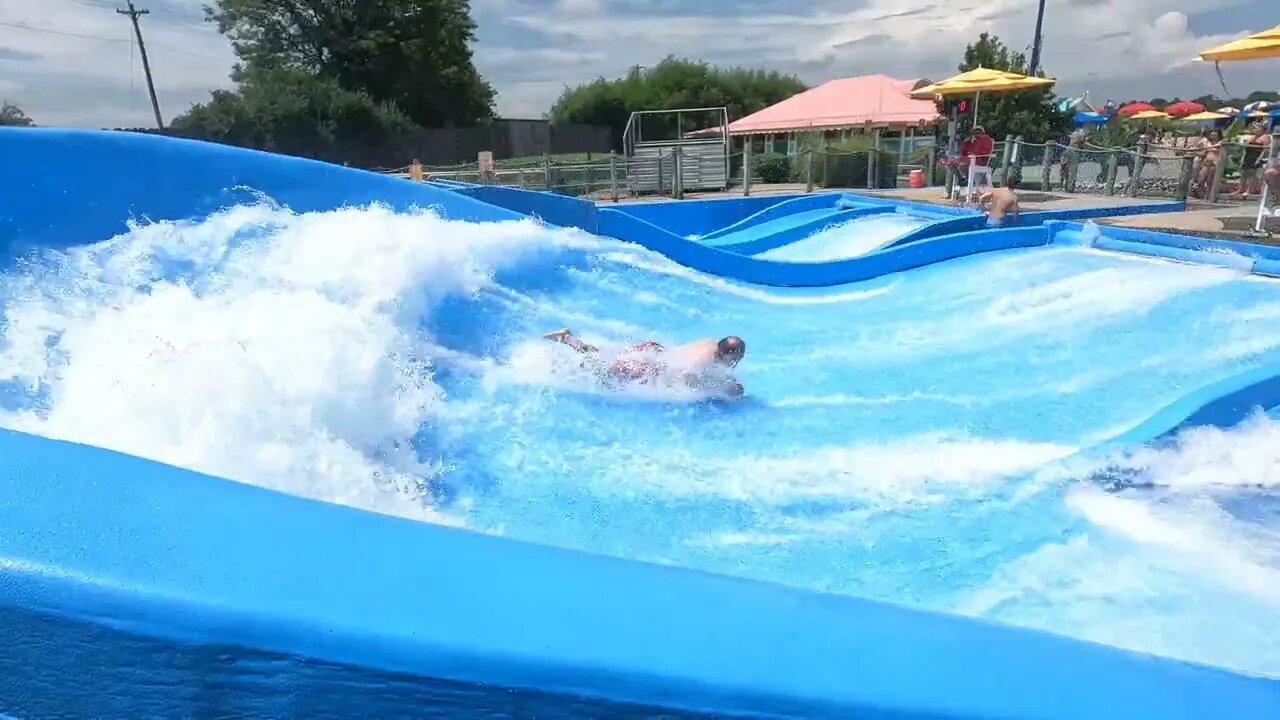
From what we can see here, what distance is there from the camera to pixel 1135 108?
32.7 metres

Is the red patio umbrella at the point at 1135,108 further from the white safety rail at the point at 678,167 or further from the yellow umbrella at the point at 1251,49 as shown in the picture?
the yellow umbrella at the point at 1251,49

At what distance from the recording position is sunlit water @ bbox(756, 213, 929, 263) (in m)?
10.0

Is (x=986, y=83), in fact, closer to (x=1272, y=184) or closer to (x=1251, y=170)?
(x=1251, y=170)

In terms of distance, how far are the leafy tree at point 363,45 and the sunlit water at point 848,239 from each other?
1079 inches

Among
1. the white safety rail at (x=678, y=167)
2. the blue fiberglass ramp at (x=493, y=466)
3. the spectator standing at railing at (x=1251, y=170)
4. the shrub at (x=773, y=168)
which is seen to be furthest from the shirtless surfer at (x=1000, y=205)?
the shrub at (x=773, y=168)

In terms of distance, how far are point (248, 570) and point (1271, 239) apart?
8.80 m

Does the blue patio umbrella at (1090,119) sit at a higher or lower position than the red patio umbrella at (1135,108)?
lower

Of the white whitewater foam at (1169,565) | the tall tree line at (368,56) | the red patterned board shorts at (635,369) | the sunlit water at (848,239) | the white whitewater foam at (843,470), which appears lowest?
the white whitewater foam at (1169,565)

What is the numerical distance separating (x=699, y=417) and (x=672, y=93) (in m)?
49.8

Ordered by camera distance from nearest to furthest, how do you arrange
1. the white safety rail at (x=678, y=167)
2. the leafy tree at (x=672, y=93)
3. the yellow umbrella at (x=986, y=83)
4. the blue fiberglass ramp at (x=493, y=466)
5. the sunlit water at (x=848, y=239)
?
1. the blue fiberglass ramp at (x=493, y=466)
2. the sunlit water at (x=848, y=239)
3. the yellow umbrella at (x=986, y=83)
4. the white safety rail at (x=678, y=167)
5. the leafy tree at (x=672, y=93)

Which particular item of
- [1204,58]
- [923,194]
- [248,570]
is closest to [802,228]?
[923,194]

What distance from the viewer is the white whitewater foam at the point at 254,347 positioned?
2.81m

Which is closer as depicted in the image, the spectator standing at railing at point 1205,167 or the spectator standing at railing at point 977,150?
the spectator standing at railing at point 1205,167

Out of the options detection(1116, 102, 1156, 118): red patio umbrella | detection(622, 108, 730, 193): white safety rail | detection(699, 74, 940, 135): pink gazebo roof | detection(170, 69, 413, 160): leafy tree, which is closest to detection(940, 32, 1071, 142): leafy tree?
detection(699, 74, 940, 135): pink gazebo roof
